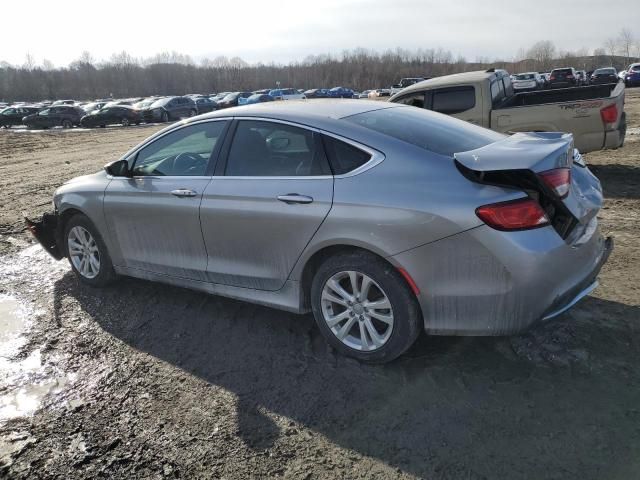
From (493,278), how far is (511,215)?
0.36 metres

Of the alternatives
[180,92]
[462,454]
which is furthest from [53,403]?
[180,92]

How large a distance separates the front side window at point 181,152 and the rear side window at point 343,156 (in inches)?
42.4

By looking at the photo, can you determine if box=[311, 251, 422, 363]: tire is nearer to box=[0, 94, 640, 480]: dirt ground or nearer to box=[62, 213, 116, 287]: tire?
box=[0, 94, 640, 480]: dirt ground

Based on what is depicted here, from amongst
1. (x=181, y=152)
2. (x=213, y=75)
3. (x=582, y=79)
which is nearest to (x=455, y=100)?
(x=181, y=152)

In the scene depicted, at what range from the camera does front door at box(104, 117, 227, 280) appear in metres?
4.18

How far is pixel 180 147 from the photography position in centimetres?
449

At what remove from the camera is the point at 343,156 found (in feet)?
11.4

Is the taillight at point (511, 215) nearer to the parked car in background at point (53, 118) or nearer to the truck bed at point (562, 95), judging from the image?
the truck bed at point (562, 95)

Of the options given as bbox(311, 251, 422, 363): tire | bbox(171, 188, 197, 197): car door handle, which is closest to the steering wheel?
Answer: bbox(171, 188, 197, 197): car door handle

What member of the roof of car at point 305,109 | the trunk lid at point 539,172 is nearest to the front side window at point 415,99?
the roof of car at point 305,109

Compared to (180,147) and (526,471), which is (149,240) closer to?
(180,147)

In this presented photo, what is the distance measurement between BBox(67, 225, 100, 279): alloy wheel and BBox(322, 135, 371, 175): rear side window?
2746mm

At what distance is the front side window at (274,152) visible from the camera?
362 centimetres

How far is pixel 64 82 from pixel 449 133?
11083 cm
